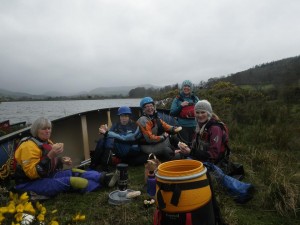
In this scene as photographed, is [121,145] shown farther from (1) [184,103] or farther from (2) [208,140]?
(2) [208,140]

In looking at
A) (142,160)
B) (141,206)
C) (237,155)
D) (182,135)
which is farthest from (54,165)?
(237,155)

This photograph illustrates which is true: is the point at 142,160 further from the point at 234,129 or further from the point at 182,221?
the point at 234,129

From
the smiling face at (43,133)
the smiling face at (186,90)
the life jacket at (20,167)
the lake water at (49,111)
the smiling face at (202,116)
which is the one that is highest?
the smiling face at (186,90)

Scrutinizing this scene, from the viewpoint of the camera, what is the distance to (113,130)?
6660mm

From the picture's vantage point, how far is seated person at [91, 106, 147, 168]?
6055 millimetres

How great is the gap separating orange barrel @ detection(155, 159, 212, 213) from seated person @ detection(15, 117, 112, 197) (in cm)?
181

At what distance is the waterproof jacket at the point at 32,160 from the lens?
160 inches

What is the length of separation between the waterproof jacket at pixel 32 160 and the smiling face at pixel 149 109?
243 cm

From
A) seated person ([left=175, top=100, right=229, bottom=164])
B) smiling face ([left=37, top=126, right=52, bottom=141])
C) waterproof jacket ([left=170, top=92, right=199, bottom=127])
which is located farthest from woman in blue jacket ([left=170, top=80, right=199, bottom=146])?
smiling face ([left=37, top=126, right=52, bottom=141])

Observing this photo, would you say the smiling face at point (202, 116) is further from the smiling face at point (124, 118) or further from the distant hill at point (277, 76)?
the distant hill at point (277, 76)

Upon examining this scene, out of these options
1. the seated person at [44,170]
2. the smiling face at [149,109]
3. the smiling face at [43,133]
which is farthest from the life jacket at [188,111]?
the smiling face at [43,133]

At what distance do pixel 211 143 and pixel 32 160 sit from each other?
2.39m

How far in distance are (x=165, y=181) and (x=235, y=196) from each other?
1.69 m

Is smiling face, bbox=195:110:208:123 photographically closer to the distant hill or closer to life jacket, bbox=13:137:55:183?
life jacket, bbox=13:137:55:183
